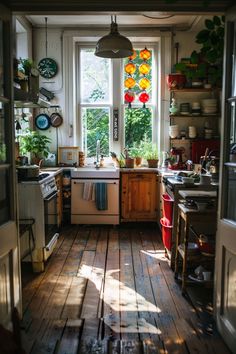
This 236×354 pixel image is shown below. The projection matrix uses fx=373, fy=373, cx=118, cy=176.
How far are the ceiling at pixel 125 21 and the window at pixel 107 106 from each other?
0.39m

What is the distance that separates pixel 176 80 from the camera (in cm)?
560

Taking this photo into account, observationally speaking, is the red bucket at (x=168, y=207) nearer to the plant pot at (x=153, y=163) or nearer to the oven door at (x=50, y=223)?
the oven door at (x=50, y=223)

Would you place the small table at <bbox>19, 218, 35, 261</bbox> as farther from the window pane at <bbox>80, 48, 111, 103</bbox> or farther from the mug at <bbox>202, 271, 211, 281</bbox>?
the window pane at <bbox>80, 48, 111, 103</bbox>

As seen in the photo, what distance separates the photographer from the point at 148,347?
2373mm

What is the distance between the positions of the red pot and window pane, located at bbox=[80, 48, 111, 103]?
102cm

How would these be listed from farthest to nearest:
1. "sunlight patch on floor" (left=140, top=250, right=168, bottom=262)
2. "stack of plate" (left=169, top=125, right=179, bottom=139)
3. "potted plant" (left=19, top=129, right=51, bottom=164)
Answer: "stack of plate" (left=169, top=125, right=179, bottom=139) < "potted plant" (left=19, top=129, right=51, bottom=164) < "sunlight patch on floor" (left=140, top=250, right=168, bottom=262)

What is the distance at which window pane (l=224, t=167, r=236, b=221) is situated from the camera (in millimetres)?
2346

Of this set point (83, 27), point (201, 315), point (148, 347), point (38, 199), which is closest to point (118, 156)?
point (83, 27)

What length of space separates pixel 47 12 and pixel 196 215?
1.90 meters

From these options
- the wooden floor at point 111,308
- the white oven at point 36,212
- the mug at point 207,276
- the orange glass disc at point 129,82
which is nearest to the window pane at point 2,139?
the wooden floor at point 111,308

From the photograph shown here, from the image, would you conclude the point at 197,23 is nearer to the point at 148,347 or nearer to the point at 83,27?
the point at 83,27

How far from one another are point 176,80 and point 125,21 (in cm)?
117

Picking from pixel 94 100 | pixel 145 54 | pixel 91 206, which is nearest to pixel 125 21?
pixel 145 54
